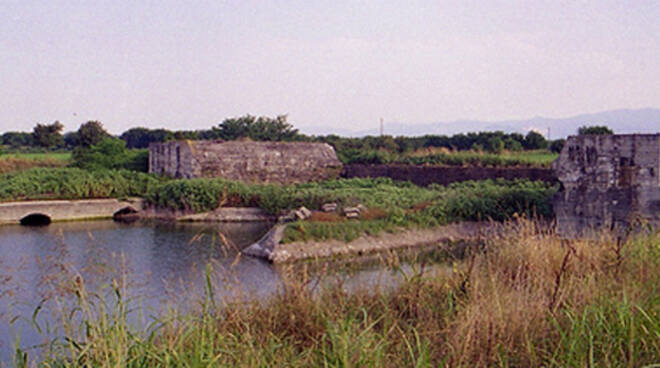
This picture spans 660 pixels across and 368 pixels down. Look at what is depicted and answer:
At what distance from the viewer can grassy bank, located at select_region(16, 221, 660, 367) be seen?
4.40 m

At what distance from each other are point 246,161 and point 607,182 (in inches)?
632

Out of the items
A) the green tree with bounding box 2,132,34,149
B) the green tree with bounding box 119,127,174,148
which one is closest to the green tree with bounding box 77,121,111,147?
the green tree with bounding box 119,127,174,148

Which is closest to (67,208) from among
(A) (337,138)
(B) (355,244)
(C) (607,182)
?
(B) (355,244)

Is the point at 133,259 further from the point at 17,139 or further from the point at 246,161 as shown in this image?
the point at 17,139

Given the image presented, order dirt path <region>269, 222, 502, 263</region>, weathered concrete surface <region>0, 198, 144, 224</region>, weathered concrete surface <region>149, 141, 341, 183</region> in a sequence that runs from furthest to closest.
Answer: weathered concrete surface <region>149, 141, 341, 183</region> → weathered concrete surface <region>0, 198, 144, 224</region> → dirt path <region>269, 222, 502, 263</region>

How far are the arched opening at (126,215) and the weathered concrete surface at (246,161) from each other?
3.19 meters

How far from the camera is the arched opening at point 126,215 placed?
21.2m

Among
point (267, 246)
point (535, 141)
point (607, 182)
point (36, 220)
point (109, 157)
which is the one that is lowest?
point (36, 220)

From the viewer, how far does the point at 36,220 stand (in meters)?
20.9

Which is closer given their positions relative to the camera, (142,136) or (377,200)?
(377,200)

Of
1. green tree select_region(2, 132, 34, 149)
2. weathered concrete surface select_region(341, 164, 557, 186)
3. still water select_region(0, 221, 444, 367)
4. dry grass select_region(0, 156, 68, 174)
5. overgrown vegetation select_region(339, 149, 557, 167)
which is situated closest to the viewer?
still water select_region(0, 221, 444, 367)

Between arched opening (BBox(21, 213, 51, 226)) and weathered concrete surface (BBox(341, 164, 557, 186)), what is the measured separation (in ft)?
41.8

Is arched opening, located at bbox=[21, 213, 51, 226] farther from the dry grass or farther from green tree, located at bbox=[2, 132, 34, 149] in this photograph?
green tree, located at bbox=[2, 132, 34, 149]

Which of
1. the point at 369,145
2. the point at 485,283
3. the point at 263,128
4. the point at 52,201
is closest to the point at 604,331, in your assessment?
the point at 485,283
